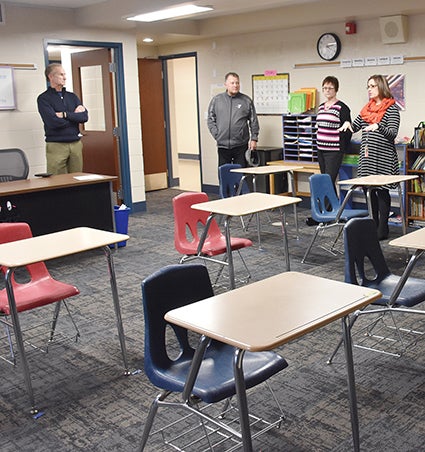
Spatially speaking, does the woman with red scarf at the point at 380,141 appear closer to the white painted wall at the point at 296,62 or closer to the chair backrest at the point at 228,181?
the white painted wall at the point at 296,62

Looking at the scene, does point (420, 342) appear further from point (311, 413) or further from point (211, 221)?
point (211, 221)

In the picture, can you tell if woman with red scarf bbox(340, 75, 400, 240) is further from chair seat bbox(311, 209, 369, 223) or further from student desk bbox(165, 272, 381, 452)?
student desk bbox(165, 272, 381, 452)

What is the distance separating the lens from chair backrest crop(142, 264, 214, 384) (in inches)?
98.3

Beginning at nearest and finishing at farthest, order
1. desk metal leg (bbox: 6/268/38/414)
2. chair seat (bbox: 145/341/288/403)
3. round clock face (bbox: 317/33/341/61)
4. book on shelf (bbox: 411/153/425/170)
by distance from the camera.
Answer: chair seat (bbox: 145/341/288/403)
desk metal leg (bbox: 6/268/38/414)
book on shelf (bbox: 411/153/425/170)
round clock face (bbox: 317/33/341/61)

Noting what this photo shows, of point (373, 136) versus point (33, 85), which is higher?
point (33, 85)

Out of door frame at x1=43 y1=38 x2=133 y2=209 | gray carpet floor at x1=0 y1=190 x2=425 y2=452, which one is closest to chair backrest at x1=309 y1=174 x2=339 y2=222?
gray carpet floor at x1=0 y1=190 x2=425 y2=452

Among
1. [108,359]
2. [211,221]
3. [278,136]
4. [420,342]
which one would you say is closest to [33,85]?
[278,136]

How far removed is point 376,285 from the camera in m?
3.58

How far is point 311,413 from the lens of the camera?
302 cm

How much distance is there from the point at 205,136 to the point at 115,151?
5.96 feet

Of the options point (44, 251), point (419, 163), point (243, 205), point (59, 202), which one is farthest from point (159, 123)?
point (44, 251)

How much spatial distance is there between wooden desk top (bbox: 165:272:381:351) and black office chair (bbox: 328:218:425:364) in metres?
0.64

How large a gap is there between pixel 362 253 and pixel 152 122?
7.05 m

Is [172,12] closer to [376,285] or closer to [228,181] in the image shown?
[228,181]
